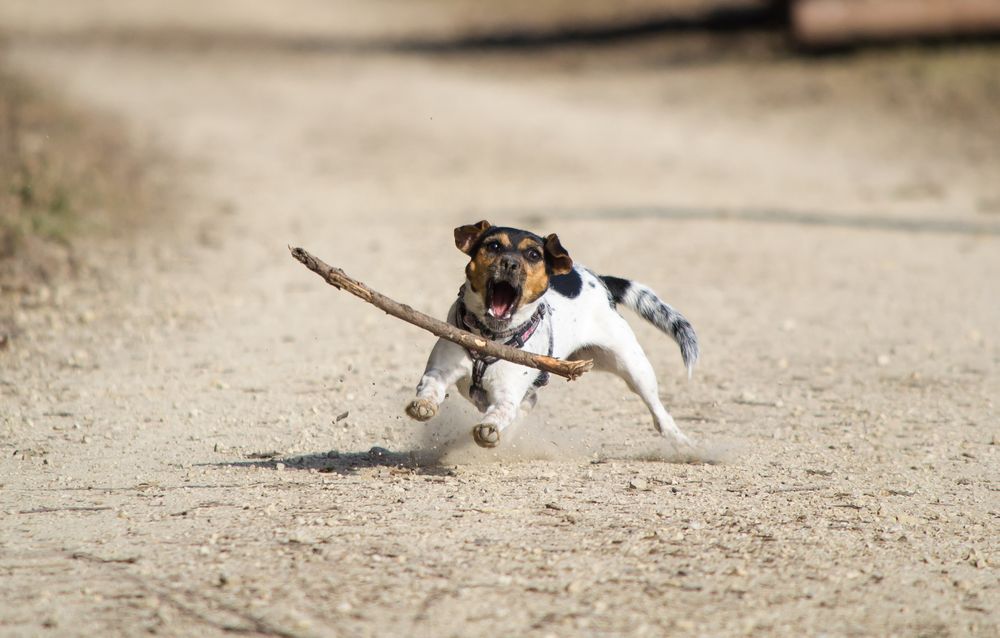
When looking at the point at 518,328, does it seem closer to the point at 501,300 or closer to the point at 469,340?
the point at 501,300

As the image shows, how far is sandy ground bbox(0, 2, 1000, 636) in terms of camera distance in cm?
429

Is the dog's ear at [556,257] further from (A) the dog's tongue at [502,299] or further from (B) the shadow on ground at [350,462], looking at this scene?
(B) the shadow on ground at [350,462]

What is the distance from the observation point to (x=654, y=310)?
6.36 metres

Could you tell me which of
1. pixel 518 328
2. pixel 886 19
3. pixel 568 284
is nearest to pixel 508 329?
pixel 518 328

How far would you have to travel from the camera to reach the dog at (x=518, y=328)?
211 inches

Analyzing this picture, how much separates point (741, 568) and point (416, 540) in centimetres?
112

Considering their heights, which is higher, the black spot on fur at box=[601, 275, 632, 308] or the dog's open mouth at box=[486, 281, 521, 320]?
the black spot on fur at box=[601, 275, 632, 308]

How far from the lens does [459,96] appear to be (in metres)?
20.7

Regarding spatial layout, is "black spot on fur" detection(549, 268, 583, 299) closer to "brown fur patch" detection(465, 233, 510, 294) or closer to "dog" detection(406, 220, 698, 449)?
"dog" detection(406, 220, 698, 449)

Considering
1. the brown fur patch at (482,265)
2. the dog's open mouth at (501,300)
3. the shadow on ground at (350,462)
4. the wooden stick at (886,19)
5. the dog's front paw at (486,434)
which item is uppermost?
the wooden stick at (886,19)

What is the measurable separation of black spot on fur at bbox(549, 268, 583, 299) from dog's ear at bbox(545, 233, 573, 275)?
0.93 feet

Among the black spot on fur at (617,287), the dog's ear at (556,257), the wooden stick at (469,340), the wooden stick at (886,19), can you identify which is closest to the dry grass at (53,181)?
the black spot on fur at (617,287)

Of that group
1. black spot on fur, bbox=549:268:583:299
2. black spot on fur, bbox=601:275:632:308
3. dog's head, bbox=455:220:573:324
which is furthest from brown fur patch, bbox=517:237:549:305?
black spot on fur, bbox=601:275:632:308

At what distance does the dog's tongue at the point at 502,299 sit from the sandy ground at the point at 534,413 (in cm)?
71
